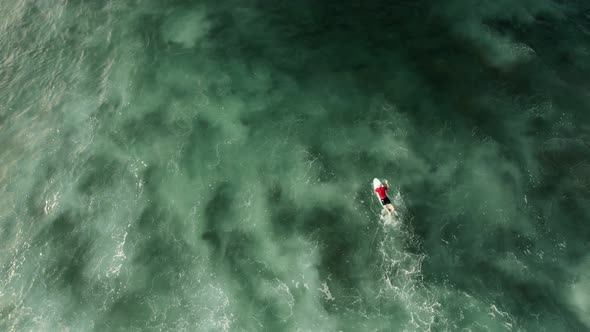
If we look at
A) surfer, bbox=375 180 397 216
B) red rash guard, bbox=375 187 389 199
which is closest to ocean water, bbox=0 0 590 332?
surfer, bbox=375 180 397 216

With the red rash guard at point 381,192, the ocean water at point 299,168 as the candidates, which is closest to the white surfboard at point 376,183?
the red rash guard at point 381,192

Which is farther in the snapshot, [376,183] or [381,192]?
[376,183]

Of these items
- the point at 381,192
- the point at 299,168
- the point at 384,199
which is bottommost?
the point at 299,168

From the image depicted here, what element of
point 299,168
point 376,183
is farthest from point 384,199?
point 299,168

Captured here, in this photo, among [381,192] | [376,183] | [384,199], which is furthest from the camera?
[376,183]

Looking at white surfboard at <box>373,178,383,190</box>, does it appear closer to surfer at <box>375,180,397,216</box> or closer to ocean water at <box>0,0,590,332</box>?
surfer at <box>375,180,397,216</box>

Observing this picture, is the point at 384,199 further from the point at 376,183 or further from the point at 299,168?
the point at 299,168

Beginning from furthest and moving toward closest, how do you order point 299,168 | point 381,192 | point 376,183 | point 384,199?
point 299,168
point 376,183
point 381,192
point 384,199

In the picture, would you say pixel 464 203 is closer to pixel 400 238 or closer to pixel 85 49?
pixel 400 238
